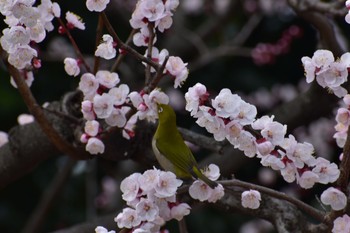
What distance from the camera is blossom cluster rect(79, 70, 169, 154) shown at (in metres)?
1.52

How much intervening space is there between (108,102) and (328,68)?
47cm

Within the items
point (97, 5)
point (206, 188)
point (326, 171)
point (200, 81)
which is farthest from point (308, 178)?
point (200, 81)

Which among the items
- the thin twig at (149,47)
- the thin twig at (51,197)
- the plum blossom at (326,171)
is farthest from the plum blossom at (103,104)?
the thin twig at (51,197)

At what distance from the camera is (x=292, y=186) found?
12.9ft

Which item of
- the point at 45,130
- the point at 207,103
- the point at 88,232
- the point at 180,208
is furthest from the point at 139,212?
the point at 88,232

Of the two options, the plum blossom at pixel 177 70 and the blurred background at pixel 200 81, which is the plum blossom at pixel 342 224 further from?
the blurred background at pixel 200 81

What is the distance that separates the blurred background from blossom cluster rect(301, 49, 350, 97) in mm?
1957

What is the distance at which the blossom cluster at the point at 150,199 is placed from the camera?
53.1 inches

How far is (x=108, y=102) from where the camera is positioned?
1.55 metres

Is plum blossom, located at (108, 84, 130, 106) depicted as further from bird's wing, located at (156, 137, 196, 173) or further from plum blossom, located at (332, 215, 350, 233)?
plum blossom, located at (332, 215, 350, 233)

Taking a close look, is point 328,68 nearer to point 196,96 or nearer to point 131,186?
point 196,96

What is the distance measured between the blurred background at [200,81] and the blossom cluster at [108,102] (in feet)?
5.53

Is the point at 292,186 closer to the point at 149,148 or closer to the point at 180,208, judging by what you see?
the point at 149,148

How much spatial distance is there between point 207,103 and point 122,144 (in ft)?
2.07
